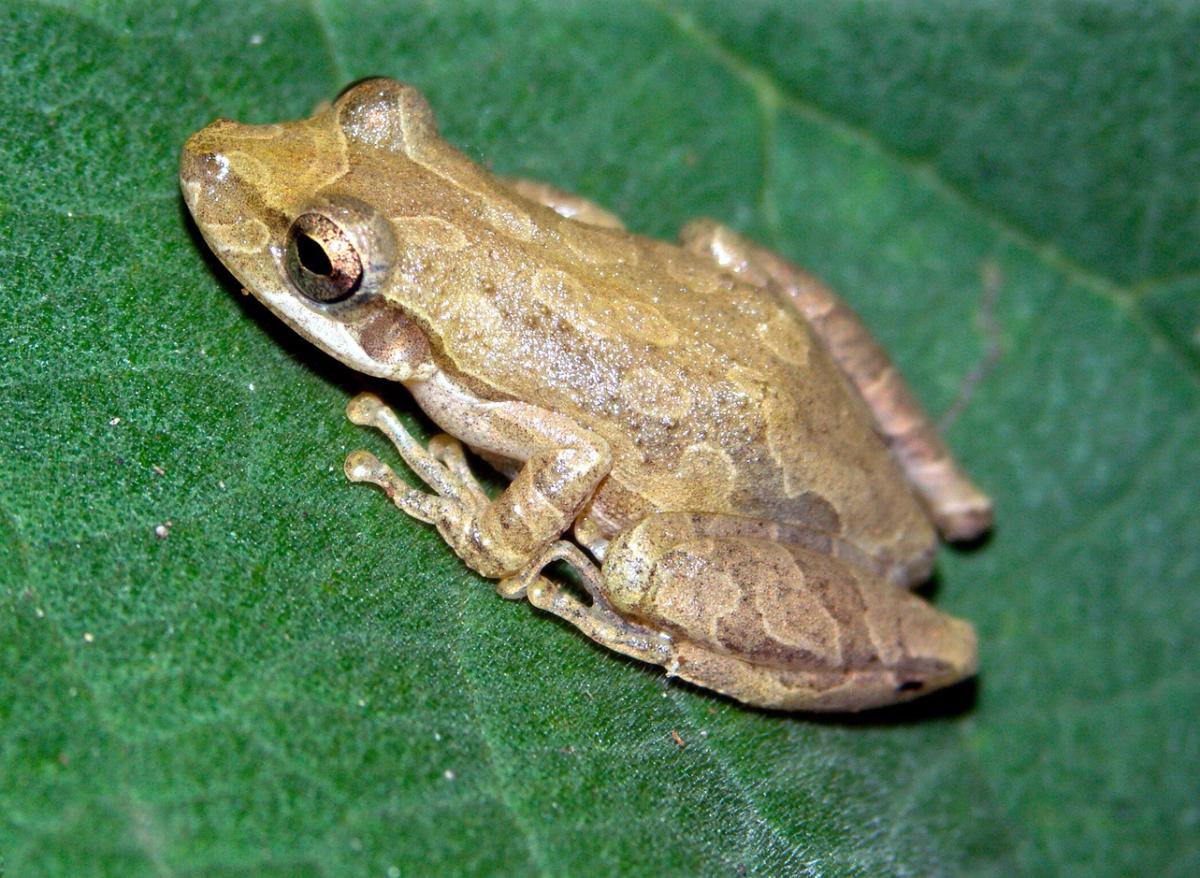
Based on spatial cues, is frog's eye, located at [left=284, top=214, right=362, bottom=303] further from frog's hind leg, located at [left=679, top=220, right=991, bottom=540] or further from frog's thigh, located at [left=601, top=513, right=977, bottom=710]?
frog's hind leg, located at [left=679, top=220, right=991, bottom=540]

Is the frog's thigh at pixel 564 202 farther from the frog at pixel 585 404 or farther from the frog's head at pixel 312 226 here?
the frog's head at pixel 312 226

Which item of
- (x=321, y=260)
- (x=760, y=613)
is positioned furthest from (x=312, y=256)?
(x=760, y=613)

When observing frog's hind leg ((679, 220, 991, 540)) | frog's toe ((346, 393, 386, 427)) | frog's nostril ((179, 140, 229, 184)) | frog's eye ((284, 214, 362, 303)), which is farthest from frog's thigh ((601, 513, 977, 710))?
frog's nostril ((179, 140, 229, 184))

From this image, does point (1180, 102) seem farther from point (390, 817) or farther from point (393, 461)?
point (390, 817)

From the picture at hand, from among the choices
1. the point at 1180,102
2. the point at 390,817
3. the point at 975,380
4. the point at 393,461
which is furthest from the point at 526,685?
the point at 1180,102

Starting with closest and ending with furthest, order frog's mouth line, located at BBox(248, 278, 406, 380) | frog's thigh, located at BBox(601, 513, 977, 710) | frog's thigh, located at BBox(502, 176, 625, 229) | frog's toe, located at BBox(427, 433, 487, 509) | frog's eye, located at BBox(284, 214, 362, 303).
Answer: frog's eye, located at BBox(284, 214, 362, 303) < frog's mouth line, located at BBox(248, 278, 406, 380) < frog's thigh, located at BBox(601, 513, 977, 710) < frog's toe, located at BBox(427, 433, 487, 509) < frog's thigh, located at BBox(502, 176, 625, 229)

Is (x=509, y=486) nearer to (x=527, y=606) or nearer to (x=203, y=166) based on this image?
(x=527, y=606)

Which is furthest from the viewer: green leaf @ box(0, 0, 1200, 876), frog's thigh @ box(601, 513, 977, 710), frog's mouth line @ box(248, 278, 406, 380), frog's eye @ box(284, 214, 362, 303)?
frog's thigh @ box(601, 513, 977, 710)

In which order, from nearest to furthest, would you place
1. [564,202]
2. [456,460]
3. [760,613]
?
1. [760,613]
2. [456,460]
3. [564,202]
